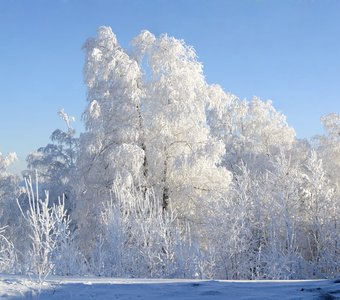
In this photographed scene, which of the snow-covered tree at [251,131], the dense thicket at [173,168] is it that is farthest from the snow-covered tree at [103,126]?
the snow-covered tree at [251,131]

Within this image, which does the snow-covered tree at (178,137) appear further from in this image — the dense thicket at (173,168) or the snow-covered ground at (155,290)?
the snow-covered ground at (155,290)

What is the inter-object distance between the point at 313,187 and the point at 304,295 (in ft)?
33.3

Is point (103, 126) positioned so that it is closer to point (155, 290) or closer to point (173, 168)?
point (173, 168)

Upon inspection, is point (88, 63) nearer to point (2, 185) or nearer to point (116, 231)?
point (116, 231)

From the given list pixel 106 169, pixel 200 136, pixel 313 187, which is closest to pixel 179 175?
pixel 200 136

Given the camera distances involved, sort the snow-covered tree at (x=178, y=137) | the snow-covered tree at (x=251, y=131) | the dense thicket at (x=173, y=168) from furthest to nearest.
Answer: the snow-covered tree at (x=251, y=131), the snow-covered tree at (x=178, y=137), the dense thicket at (x=173, y=168)

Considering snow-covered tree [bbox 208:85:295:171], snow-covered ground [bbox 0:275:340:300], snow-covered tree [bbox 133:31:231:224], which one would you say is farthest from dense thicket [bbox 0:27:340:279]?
snow-covered tree [bbox 208:85:295:171]

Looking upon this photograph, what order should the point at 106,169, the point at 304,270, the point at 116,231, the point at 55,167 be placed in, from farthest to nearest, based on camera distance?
the point at 55,167 → the point at 106,169 → the point at 304,270 → the point at 116,231

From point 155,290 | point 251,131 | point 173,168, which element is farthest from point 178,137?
point 251,131

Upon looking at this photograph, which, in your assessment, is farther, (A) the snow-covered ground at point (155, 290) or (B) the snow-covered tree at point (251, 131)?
(B) the snow-covered tree at point (251, 131)

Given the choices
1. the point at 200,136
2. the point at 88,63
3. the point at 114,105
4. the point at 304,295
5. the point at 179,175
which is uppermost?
the point at 88,63

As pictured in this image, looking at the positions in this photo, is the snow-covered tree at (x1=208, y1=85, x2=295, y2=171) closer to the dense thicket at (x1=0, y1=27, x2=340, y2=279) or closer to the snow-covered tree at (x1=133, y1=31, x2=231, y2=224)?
the dense thicket at (x1=0, y1=27, x2=340, y2=279)

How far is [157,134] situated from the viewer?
51.4ft

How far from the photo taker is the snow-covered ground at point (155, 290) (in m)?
5.35
